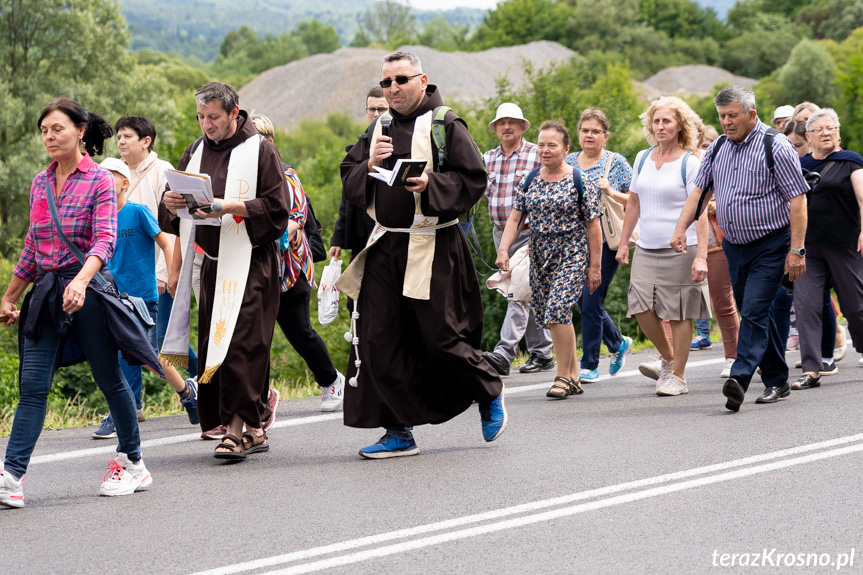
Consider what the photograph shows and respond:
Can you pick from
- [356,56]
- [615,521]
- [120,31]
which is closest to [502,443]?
[615,521]

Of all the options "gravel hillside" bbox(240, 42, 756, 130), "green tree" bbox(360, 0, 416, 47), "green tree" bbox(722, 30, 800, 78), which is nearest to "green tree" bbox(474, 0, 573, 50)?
"green tree" bbox(722, 30, 800, 78)

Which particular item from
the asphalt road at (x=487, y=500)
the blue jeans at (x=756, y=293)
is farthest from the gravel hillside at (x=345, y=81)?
the asphalt road at (x=487, y=500)

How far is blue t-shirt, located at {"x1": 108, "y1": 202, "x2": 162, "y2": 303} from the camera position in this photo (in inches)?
299

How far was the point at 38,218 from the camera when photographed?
5605 mm

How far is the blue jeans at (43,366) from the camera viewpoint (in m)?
5.54

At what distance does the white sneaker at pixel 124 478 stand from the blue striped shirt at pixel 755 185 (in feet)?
14.1

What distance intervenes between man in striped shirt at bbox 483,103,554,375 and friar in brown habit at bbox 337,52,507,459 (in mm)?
3172

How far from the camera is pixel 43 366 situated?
5.60m

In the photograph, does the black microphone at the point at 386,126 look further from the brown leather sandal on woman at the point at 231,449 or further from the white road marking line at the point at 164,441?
the white road marking line at the point at 164,441

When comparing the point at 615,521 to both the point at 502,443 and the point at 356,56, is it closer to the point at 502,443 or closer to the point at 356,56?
the point at 502,443

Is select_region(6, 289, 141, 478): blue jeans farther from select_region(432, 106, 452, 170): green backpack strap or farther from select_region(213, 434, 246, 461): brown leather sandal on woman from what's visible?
select_region(432, 106, 452, 170): green backpack strap

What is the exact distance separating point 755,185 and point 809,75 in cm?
7737

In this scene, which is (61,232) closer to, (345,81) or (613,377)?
(613,377)

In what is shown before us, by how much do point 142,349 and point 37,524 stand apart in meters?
1.01
